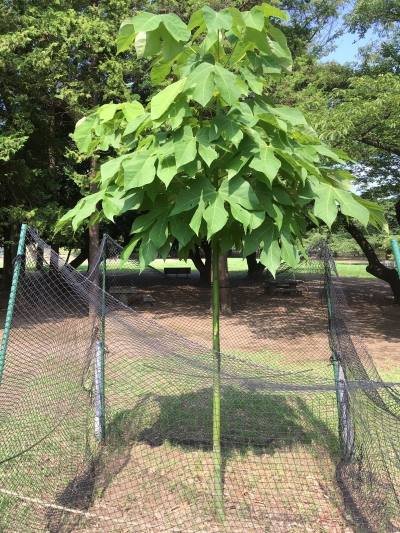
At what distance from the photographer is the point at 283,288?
432 inches

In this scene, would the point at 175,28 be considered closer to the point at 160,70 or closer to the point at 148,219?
the point at 160,70

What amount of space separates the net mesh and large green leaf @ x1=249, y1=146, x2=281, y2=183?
3.47ft

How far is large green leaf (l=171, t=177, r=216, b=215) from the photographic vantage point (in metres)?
2.12

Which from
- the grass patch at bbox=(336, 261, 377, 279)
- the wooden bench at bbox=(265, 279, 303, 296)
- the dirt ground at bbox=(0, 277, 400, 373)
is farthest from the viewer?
the grass patch at bbox=(336, 261, 377, 279)

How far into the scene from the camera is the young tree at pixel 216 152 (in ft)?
6.47

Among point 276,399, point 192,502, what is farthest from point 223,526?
point 276,399

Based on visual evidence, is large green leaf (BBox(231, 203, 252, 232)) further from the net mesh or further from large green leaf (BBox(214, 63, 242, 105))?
the net mesh

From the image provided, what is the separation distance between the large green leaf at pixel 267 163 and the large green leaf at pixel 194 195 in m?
0.26

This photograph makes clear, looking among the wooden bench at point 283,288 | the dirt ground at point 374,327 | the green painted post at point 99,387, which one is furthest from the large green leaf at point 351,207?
the wooden bench at point 283,288

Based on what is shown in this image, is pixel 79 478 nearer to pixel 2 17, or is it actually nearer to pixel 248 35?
pixel 248 35

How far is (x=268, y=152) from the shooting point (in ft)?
Result: 6.75

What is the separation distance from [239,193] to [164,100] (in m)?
0.56

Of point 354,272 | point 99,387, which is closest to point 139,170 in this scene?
point 99,387

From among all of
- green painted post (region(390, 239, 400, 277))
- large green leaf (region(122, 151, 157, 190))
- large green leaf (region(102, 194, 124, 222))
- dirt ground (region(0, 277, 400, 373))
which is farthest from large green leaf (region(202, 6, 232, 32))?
dirt ground (region(0, 277, 400, 373))
